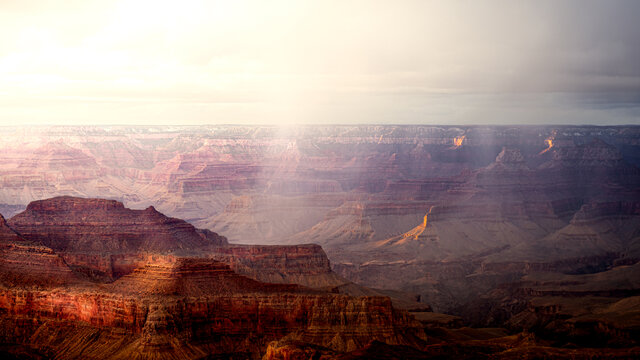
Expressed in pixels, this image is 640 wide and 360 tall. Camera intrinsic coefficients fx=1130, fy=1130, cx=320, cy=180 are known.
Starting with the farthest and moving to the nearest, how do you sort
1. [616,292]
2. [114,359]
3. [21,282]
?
[616,292] < [21,282] < [114,359]

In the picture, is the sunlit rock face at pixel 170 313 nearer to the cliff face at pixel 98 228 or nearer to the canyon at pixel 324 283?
the canyon at pixel 324 283

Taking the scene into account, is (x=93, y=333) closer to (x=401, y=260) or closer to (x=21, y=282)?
(x=21, y=282)

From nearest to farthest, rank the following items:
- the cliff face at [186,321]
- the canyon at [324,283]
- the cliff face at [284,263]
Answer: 1. the cliff face at [186,321]
2. the canyon at [324,283]
3. the cliff face at [284,263]

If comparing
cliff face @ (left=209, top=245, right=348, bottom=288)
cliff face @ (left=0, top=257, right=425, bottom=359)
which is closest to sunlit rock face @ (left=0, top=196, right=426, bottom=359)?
cliff face @ (left=0, top=257, right=425, bottom=359)

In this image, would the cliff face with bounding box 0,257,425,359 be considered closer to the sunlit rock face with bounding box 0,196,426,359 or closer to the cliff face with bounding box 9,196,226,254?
the sunlit rock face with bounding box 0,196,426,359

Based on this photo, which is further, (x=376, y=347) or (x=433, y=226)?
(x=433, y=226)

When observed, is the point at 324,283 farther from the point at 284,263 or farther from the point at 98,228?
the point at 98,228

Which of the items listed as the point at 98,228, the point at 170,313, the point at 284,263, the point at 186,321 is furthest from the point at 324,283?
the point at 170,313

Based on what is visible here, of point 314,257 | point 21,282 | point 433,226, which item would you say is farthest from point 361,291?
point 433,226

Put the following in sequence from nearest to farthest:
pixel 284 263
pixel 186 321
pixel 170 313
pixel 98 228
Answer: pixel 170 313, pixel 186 321, pixel 284 263, pixel 98 228

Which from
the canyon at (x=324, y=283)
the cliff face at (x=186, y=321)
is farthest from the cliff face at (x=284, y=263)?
the cliff face at (x=186, y=321)

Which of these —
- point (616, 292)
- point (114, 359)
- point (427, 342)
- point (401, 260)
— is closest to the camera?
point (114, 359)
